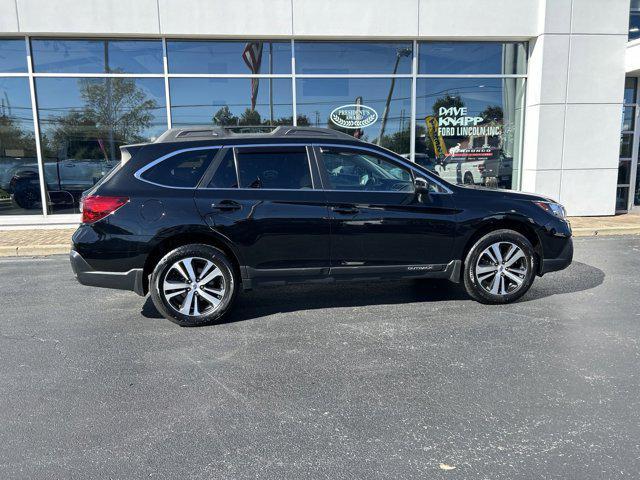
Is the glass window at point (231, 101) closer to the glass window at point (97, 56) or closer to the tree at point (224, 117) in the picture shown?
the tree at point (224, 117)

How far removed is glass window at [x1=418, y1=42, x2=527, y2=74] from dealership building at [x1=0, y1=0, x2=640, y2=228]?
0.02 meters

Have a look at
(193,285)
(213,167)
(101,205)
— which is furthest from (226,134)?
(193,285)

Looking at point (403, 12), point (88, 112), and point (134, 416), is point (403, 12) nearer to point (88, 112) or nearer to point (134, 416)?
point (88, 112)

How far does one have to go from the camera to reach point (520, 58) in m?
10.9

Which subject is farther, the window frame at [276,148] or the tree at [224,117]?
the tree at [224,117]

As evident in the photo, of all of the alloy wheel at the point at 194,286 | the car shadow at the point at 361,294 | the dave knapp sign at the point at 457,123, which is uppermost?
the dave knapp sign at the point at 457,123

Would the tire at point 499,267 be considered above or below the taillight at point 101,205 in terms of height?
below

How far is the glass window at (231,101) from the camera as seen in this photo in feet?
34.3

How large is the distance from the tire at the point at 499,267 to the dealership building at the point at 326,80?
6.14m

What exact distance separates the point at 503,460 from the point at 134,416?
2.23 metres

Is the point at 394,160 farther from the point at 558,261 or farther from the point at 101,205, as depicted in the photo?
the point at 101,205

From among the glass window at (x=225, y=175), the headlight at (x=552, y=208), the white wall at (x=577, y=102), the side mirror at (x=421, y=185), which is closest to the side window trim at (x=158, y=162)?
the glass window at (x=225, y=175)

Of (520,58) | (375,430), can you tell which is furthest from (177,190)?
(520,58)

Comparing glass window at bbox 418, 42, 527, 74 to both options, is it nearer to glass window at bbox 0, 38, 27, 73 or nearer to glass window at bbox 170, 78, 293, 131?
glass window at bbox 170, 78, 293, 131
